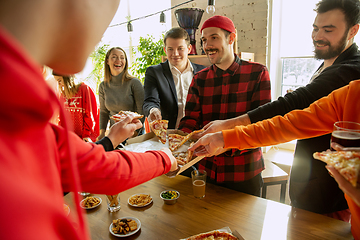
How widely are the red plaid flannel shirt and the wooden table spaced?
421mm

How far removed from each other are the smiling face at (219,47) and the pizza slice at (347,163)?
5.05 feet

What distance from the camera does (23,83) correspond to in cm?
38

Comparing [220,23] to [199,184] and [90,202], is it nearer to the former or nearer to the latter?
[199,184]

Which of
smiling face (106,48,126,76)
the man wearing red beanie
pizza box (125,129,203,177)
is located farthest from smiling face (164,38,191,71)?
pizza box (125,129,203,177)

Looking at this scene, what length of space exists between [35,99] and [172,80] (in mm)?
2682

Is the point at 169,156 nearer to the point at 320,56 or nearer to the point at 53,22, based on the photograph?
the point at 53,22

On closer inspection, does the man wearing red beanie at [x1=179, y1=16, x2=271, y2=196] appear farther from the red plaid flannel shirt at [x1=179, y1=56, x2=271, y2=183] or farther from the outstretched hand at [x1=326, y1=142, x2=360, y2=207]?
the outstretched hand at [x1=326, y1=142, x2=360, y2=207]

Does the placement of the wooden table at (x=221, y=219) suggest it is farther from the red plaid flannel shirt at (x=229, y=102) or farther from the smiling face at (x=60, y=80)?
the smiling face at (x=60, y=80)

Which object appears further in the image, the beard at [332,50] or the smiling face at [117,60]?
the smiling face at [117,60]

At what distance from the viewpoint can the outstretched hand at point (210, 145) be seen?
1.61 m

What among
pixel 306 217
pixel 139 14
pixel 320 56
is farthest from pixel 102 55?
pixel 306 217

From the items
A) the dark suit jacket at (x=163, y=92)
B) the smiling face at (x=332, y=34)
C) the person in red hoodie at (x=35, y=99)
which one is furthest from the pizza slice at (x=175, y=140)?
the person in red hoodie at (x=35, y=99)

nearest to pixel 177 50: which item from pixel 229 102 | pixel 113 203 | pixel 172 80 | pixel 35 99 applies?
pixel 172 80

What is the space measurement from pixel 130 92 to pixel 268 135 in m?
2.39
